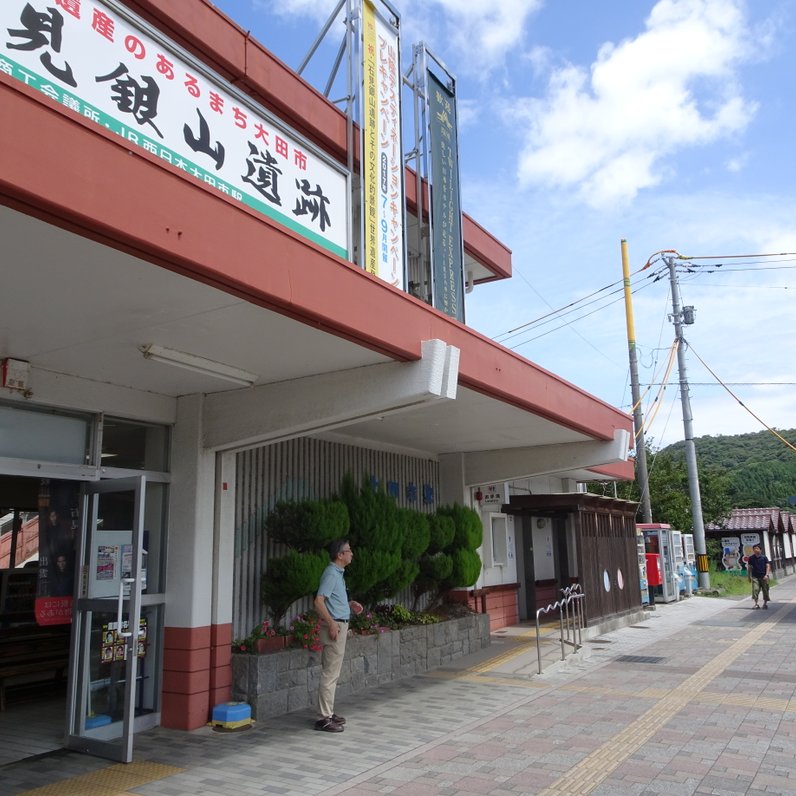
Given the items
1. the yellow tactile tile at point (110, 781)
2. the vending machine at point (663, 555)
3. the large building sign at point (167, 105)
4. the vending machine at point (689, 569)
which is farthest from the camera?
the vending machine at point (689, 569)

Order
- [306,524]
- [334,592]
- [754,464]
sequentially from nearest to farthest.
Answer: [334,592]
[306,524]
[754,464]

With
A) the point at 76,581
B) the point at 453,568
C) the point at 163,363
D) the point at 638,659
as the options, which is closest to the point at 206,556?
the point at 76,581

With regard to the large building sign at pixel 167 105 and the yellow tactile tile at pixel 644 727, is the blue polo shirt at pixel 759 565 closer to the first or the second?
the yellow tactile tile at pixel 644 727

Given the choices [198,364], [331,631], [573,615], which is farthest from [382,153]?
[573,615]

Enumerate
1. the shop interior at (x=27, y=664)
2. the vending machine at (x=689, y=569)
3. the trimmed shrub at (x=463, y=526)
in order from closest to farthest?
1. the shop interior at (x=27, y=664)
2. the trimmed shrub at (x=463, y=526)
3. the vending machine at (x=689, y=569)

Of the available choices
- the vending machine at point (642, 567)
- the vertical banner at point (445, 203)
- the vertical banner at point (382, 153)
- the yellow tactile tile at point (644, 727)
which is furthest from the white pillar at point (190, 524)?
the vending machine at point (642, 567)

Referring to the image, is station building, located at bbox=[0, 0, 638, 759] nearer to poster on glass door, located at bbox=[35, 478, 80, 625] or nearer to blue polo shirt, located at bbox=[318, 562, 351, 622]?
poster on glass door, located at bbox=[35, 478, 80, 625]

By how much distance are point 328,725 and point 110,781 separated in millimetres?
1895

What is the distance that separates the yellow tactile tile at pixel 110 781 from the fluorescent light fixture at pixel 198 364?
10.0 ft

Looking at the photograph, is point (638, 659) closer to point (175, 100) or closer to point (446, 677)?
point (446, 677)

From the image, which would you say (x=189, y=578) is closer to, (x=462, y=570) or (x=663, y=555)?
(x=462, y=570)

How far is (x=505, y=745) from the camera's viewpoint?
606cm

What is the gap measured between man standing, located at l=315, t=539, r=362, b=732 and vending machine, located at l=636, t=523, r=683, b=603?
1334 centimetres

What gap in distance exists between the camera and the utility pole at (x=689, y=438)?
71.6 ft
